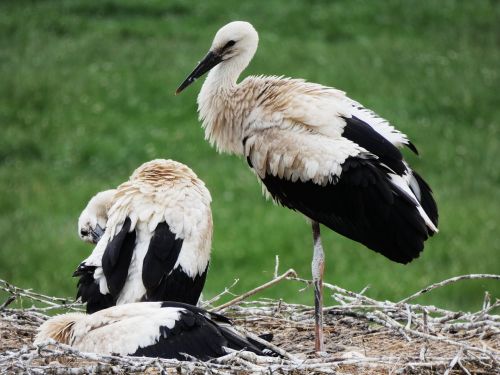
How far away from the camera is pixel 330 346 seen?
7.73 m

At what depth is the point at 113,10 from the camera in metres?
21.8

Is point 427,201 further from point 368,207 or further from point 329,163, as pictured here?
point 329,163

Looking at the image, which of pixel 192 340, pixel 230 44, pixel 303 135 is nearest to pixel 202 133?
pixel 230 44

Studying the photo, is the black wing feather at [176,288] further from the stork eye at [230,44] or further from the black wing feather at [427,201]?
the stork eye at [230,44]

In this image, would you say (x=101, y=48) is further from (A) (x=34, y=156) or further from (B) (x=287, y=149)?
(B) (x=287, y=149)

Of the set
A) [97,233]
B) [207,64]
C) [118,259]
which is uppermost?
[207,64]

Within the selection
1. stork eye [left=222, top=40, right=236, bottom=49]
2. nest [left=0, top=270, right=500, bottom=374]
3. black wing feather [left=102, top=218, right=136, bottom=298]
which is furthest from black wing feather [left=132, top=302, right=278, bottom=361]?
stork eye [left=222, top=40, right=236, bottom=49]

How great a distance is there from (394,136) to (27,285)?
7.79 m

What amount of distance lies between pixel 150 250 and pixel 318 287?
4.26ft

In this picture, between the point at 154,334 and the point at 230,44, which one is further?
the point at 230,44

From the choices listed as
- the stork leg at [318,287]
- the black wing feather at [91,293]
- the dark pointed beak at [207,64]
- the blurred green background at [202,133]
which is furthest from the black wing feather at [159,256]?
the blurred green background at [202,133]

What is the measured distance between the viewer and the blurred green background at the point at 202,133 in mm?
15016

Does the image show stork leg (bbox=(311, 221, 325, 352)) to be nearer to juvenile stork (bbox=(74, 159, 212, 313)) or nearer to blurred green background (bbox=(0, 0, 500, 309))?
juvenile stork (bbox=(74, 159, 212, 313))

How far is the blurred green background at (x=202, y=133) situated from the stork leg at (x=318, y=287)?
5827mm
